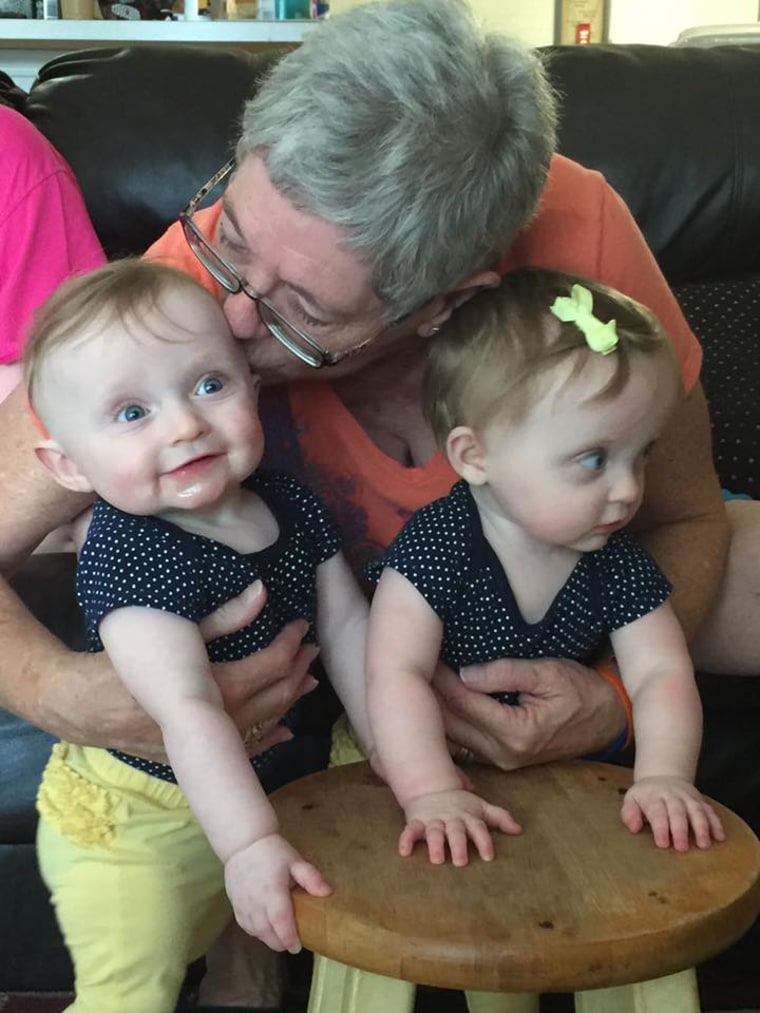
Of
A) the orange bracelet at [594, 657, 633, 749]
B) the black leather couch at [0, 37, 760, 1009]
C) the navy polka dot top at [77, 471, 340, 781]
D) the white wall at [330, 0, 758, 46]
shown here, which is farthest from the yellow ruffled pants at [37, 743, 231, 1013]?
the white wall at [330, 0, 758, 46]

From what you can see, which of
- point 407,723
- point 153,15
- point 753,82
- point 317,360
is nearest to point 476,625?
point 407,723

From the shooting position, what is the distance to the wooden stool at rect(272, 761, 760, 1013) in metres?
0.76

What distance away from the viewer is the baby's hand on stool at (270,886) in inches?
31.8

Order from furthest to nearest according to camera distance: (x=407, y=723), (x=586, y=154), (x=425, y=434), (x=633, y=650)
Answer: (x=586, y=154)
(x=425, y=434)
(x=633, y=650)
(x=407, y=723)

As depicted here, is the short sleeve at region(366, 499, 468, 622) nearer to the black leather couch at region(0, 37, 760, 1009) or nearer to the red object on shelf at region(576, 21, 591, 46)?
the black leather couch at region(0, 37, 760, 1009)

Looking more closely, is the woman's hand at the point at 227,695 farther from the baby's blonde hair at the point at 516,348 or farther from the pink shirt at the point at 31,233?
the pink shirt at the point at 31,233

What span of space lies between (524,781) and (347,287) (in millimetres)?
440

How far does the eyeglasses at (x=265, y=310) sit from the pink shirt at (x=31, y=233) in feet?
1.51

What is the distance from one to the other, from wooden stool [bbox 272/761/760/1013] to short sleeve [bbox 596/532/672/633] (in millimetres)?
164

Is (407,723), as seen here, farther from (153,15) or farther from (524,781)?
(153,15)

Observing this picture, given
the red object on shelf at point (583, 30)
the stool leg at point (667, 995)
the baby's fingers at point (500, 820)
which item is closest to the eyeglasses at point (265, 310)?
the baby's fingers at point (500, 820)

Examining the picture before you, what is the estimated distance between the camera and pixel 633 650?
1076 mm

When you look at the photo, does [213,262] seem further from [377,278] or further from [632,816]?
[632,816]

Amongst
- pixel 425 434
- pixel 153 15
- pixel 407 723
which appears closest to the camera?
pixel 407 723
